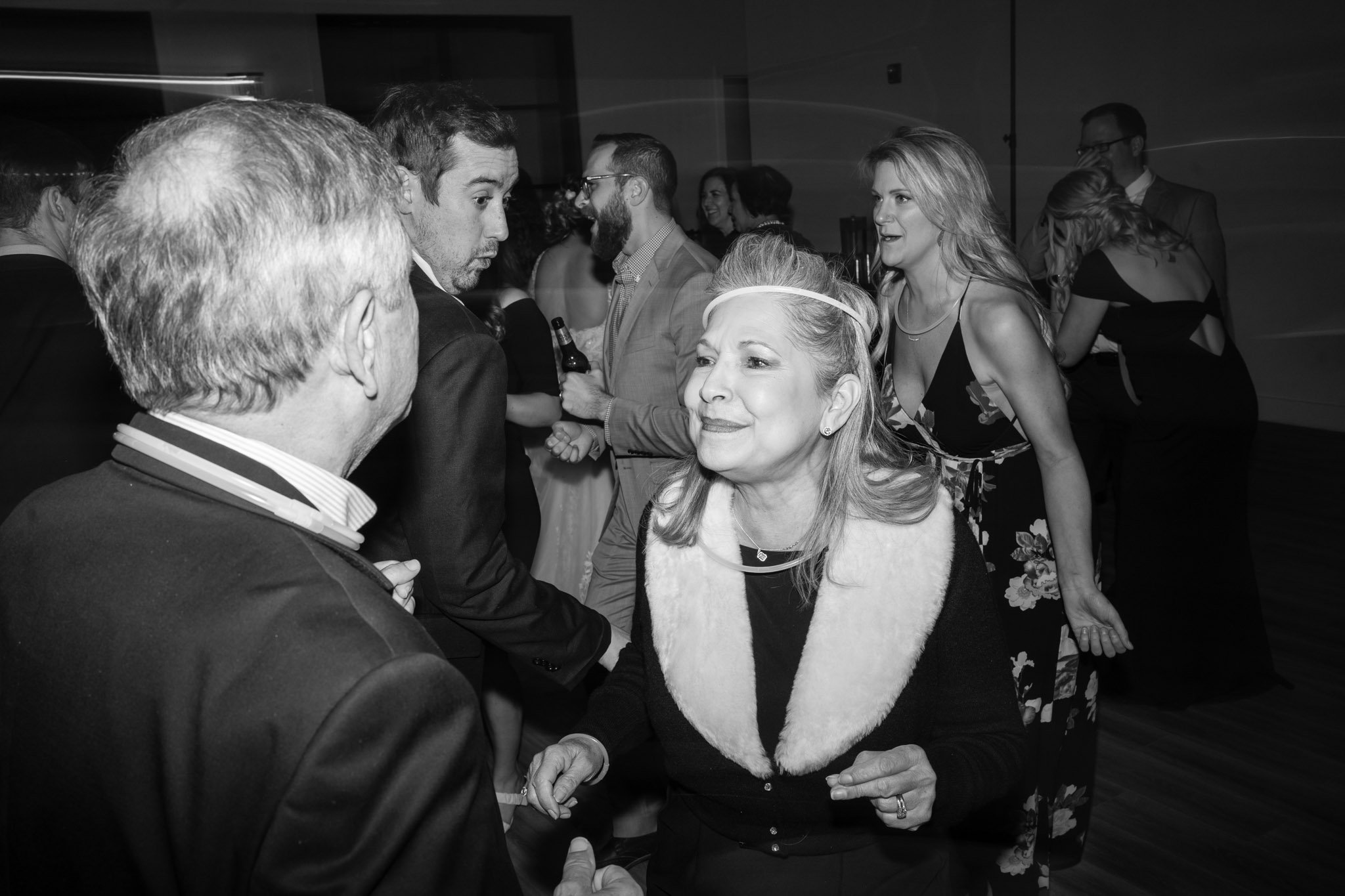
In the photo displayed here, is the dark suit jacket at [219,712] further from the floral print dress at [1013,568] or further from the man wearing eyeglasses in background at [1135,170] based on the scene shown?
the man wearing eyeglasses in background at [1135,170]

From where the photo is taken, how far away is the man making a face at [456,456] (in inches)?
67.7

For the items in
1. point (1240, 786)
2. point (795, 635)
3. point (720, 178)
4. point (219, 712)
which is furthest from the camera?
point (720, 178)

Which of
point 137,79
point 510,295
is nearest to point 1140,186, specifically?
Result: point 510,295

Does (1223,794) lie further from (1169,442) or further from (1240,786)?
(1169,442)

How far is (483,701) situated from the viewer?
2.88 metres

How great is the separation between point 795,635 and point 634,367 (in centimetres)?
142

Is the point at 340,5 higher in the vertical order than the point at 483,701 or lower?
higher

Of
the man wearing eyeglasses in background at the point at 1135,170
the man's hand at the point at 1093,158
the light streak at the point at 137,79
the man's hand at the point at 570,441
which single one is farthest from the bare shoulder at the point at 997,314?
the light streak at the point at 137,79

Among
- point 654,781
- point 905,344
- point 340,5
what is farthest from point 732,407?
point 340,5

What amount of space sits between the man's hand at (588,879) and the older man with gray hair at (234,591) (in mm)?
420

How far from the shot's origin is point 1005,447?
232 centimetres

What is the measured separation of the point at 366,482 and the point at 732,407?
27.4 inches

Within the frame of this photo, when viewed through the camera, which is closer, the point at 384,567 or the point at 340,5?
the point at 384,567

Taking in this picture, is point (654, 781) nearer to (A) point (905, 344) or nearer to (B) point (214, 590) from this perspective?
(A) point (905, 344)
